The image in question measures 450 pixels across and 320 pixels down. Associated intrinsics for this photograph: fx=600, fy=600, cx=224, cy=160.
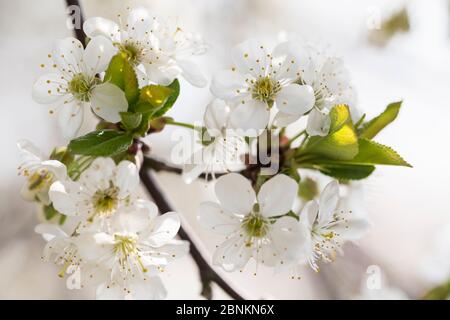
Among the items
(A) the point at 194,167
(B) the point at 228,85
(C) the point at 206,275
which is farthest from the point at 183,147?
(C) the point at 206,275

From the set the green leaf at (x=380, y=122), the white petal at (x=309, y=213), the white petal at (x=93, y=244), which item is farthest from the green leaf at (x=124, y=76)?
the green leaf at (x=380, y=122)

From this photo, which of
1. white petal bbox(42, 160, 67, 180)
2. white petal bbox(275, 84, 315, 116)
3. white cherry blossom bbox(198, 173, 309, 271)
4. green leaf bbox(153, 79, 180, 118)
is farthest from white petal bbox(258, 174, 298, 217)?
white petal bbox(42, 160, 67, 180)

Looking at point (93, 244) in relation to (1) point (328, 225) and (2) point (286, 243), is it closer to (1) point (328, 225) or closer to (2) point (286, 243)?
(2) point (286, 243)

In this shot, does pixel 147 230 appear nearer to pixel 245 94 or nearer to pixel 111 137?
pixel 111 137
